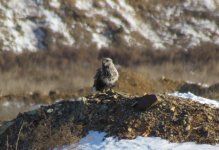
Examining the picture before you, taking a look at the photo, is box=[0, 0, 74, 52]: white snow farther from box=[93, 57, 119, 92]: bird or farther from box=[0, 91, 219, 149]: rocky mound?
box=[0, 91, 219, 149]: rocky mound

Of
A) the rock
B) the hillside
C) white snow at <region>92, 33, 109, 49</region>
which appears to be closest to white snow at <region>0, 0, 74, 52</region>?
the hillside

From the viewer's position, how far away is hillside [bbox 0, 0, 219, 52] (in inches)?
1254

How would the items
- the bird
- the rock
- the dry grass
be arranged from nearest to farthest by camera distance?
the rock
the bird
the dry grass

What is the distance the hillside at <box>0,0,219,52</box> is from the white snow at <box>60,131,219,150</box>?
20565mm

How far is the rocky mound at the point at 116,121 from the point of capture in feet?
34.8

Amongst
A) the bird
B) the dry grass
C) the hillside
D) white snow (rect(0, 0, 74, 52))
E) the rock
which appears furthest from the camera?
the hillside

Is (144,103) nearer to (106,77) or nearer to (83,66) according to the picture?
(106,77)

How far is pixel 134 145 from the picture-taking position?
10234 millimetres

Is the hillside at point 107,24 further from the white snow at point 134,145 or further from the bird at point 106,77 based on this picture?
the white snow at point 134,145

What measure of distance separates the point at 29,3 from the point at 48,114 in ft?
73.8

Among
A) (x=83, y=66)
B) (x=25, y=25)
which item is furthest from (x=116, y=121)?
(x=25, y=25)

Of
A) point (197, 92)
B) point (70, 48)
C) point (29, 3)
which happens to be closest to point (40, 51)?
point (70, 48)

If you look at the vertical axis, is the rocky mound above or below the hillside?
below

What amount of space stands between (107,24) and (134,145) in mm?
24139
